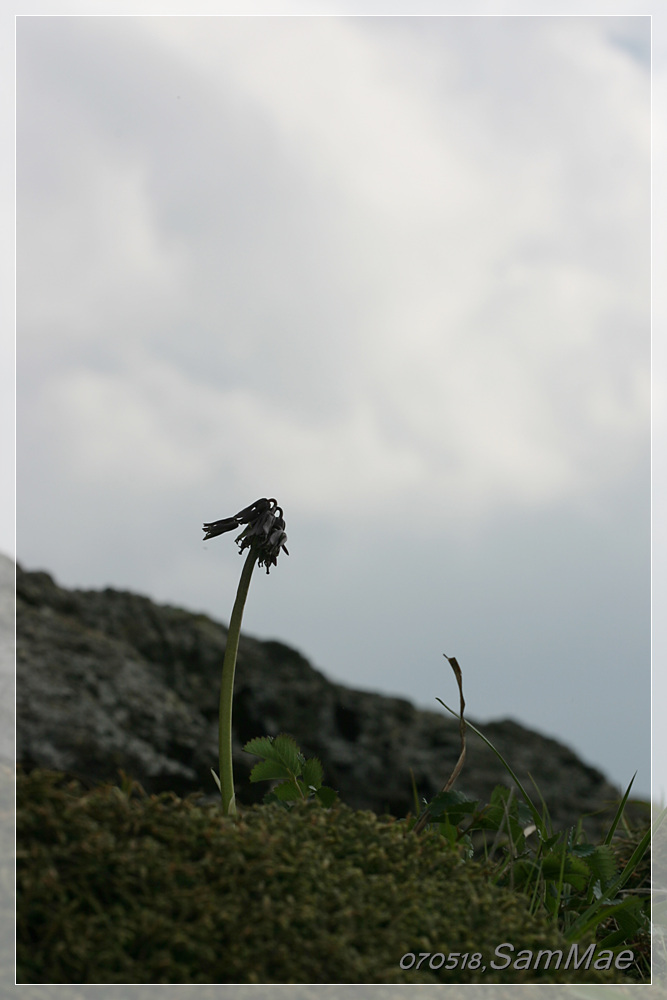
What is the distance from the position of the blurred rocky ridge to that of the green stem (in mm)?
2587

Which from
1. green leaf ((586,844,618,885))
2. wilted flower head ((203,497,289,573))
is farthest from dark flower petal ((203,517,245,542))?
green leaf ((586,844,618,885))

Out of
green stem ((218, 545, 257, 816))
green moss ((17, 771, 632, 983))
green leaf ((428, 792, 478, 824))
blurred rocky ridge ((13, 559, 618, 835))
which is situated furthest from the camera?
blurred rocky ridge ((13, 559, 618, 835))

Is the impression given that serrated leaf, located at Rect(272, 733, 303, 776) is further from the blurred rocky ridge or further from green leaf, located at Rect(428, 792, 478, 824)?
the blurred rocky ridge

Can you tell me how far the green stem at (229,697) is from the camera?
1.83 metres

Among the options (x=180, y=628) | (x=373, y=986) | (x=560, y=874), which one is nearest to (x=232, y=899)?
(x=373, y=986)

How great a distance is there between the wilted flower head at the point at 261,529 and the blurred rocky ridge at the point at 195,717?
8.88 ft

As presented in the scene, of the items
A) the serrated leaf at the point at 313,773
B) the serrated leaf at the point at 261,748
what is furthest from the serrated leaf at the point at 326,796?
the serrated leaf at the point at 261,748

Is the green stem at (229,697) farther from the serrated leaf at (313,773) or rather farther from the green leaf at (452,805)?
the green leaf at (452,805)

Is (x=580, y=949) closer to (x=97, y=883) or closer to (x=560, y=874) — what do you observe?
(x=560, y=874)

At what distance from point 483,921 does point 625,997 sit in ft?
0.93

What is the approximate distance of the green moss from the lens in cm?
125

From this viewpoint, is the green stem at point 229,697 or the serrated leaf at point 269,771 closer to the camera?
the green stem at point 229,697

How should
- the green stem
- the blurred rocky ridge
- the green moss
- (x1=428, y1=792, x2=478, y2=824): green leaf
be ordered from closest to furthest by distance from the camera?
the green moss
the green stem
(x1=428, y1=792, x2=478, y2=824): green leaf
the blurred rocky ridge

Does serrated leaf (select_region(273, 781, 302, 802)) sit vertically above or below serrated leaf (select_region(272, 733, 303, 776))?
below
